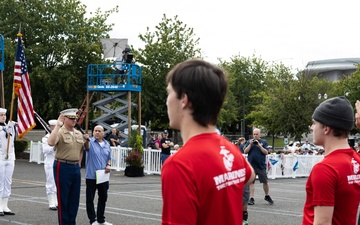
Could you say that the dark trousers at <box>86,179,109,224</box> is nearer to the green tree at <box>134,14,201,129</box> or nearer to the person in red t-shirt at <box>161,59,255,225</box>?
the person in red t-shirt at <box>161,59,255,225</box>

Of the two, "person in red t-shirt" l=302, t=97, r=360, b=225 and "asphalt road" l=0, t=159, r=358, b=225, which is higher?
"person in red t-shirt" l=302, t=97, r=360, b=225

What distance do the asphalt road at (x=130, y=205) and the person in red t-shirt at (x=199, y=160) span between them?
9.01 meters

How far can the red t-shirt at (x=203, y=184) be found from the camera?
8.50 ft

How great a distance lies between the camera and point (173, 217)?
2.59 metres

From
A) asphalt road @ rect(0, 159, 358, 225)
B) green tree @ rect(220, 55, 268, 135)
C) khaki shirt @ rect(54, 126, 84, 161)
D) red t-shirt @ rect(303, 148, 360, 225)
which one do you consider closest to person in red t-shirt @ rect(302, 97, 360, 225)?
red t-shirt @ rect(303, 148, 360, 225)

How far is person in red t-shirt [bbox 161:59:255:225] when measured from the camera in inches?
102

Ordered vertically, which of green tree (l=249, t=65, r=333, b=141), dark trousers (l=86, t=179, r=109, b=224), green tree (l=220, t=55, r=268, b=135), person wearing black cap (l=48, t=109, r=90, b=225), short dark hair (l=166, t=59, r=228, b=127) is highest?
green tree (l=220, t=55, r=268, b=135)

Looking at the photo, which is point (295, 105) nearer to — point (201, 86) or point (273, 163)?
point (273, 163)

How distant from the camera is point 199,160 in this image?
2.71 metres

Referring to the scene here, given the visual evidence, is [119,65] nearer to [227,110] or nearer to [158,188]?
[158,188]

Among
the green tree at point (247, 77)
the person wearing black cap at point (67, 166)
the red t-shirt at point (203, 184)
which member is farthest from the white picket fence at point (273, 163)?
the green tree at point (247, 77)

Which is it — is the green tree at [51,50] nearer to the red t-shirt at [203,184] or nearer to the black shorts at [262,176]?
the black shorts at [262,176]

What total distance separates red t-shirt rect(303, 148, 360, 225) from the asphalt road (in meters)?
7.94

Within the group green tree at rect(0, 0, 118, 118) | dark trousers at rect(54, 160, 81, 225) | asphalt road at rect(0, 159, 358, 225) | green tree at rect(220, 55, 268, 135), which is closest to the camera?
dark trousers at rect(54, 160, 81, 225)
